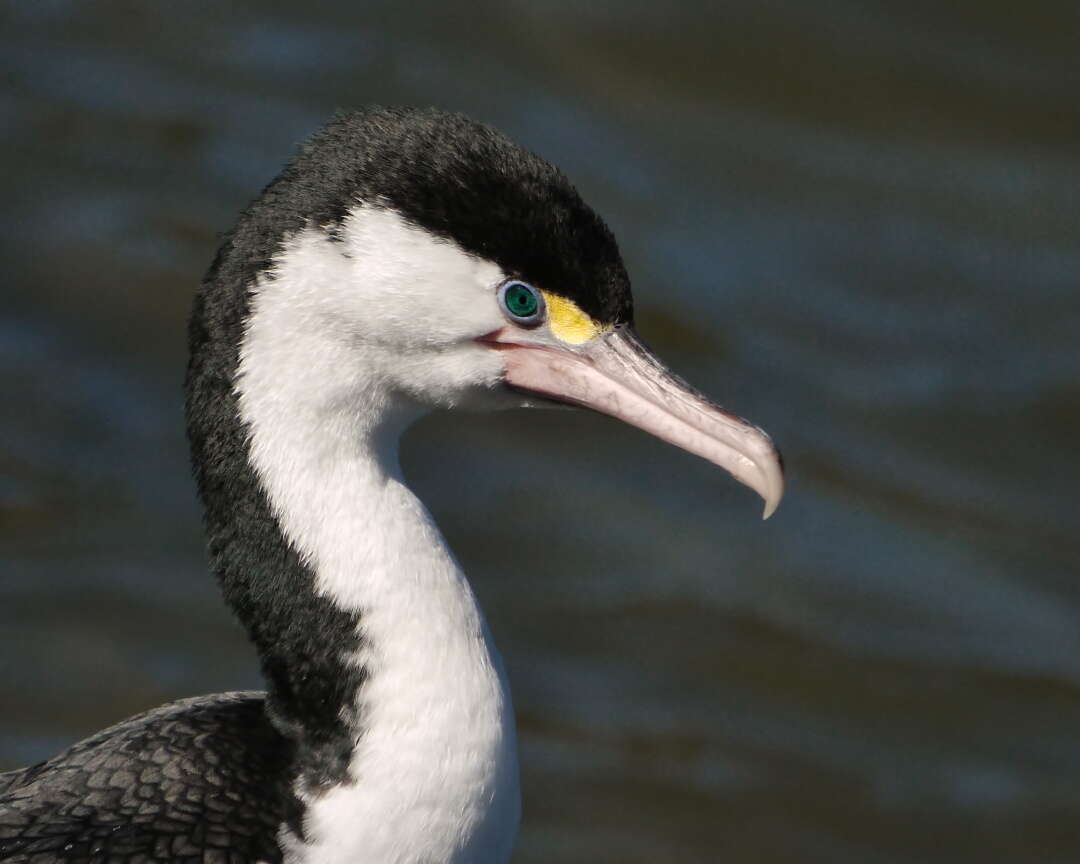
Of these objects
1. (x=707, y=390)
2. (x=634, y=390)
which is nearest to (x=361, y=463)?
(x=634, y=390)

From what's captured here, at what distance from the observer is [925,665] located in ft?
19.1

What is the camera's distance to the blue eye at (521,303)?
3564 mm

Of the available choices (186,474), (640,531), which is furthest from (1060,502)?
(186,474)

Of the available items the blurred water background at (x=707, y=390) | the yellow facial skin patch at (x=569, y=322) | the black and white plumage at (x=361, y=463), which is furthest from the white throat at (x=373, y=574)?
the blurred water background at (x=707, y=390)

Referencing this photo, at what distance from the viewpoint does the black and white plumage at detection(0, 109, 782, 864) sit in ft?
11.4

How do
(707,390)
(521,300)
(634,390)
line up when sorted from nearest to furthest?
1. (521,300)
2. (634,390)
3. (707,390)

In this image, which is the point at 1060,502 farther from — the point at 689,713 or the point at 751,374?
the point at 689,713

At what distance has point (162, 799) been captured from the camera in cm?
367

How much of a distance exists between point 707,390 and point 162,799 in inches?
134

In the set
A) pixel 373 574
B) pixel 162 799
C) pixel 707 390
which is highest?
pixel 707 390

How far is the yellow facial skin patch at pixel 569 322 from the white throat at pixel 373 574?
0.18 m

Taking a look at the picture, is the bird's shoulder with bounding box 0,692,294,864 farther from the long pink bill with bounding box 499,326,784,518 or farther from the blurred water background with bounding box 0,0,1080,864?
the blurred water background with bounding box 0,0,1080,864

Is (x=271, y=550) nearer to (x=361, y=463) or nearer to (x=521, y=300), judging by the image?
(x=361, y=463)

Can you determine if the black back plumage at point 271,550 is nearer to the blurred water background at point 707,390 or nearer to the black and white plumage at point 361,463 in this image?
the black and white plumage at point 361,463
